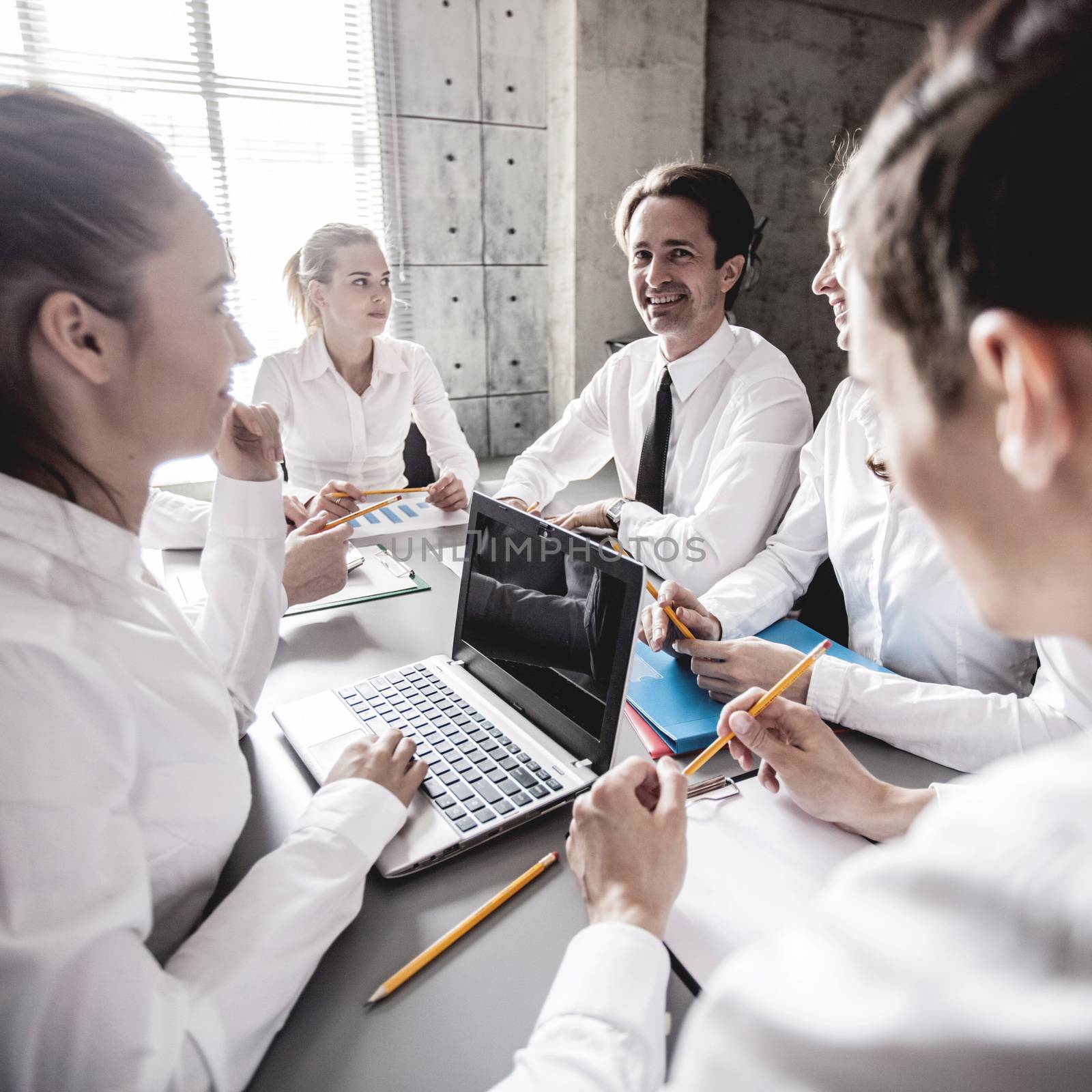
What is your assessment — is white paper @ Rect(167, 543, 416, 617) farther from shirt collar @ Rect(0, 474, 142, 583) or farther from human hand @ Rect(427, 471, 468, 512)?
shirt collar @ Rect(0, 474, 142, 583)

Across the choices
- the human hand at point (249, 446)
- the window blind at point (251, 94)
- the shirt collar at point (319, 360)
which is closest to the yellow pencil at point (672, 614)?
the human hand at point (249, 446)

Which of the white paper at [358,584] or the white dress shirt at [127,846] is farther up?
the white dress shirt at [127,846]

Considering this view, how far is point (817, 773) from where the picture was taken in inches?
32.1

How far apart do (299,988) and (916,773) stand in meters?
0.76

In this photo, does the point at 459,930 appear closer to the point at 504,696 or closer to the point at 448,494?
the point at 504,696

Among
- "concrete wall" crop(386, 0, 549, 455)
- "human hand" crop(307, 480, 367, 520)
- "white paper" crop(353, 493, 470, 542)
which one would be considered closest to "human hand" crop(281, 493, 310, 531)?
"human hand" crop(307, 480, 367, 520)

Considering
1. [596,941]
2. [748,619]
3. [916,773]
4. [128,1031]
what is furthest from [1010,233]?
[748,619]

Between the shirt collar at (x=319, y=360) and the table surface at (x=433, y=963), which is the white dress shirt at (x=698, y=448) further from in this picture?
the table surface at (x=433, y=963)

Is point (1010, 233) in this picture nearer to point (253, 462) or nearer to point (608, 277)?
point (253, 462)

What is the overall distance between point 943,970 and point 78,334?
783 mm

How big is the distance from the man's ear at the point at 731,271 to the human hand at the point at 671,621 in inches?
48.0

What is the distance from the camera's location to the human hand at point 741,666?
1.07 m

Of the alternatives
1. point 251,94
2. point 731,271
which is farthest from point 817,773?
point 251,94

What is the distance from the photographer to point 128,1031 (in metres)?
0.52
